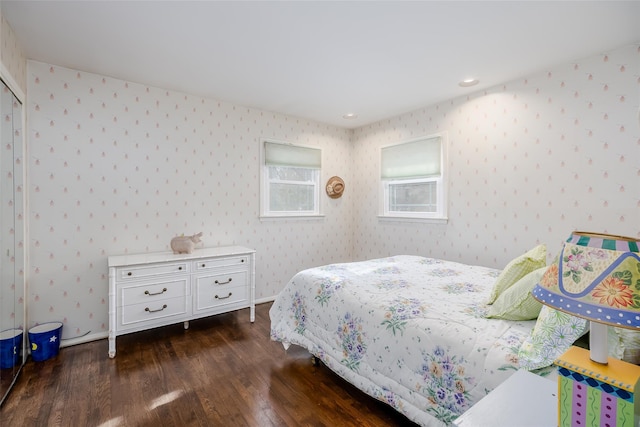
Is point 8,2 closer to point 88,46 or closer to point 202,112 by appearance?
point 88,46

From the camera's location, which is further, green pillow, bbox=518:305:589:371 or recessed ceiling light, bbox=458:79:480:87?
recessed ceiling light, bbox=458:79:480:87

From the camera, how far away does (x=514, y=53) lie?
2.40 m

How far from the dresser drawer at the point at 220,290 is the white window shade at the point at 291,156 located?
4.98 feet

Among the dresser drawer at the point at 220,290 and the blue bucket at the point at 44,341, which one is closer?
the blue bucket at the point at 44,341

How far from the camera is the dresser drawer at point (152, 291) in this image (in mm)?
2557

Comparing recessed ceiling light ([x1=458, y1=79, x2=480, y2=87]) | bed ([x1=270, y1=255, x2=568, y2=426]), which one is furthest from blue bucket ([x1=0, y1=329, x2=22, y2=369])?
recessed ceiling light ([x1=458, y1=79, x2=480, y2=87])

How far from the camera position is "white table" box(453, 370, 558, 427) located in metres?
0.84

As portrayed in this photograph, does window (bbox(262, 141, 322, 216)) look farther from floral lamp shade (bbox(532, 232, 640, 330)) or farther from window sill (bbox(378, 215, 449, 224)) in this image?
floral lamp shade (bbox(532, 232, 640, 330))

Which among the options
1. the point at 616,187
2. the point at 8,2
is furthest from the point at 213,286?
the point at 616,187

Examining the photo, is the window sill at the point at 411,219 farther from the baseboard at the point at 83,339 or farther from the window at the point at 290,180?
the baseboard at the point at 83,339

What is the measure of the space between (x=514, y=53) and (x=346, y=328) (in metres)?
2.48

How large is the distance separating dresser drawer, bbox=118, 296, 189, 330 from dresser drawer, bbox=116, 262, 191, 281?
0.25 meters

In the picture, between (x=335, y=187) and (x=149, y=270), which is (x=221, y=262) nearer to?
(x=149, y=270)

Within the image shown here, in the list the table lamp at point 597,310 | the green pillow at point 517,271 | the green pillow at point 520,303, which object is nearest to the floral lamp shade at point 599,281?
the table lamp at point 597,310
